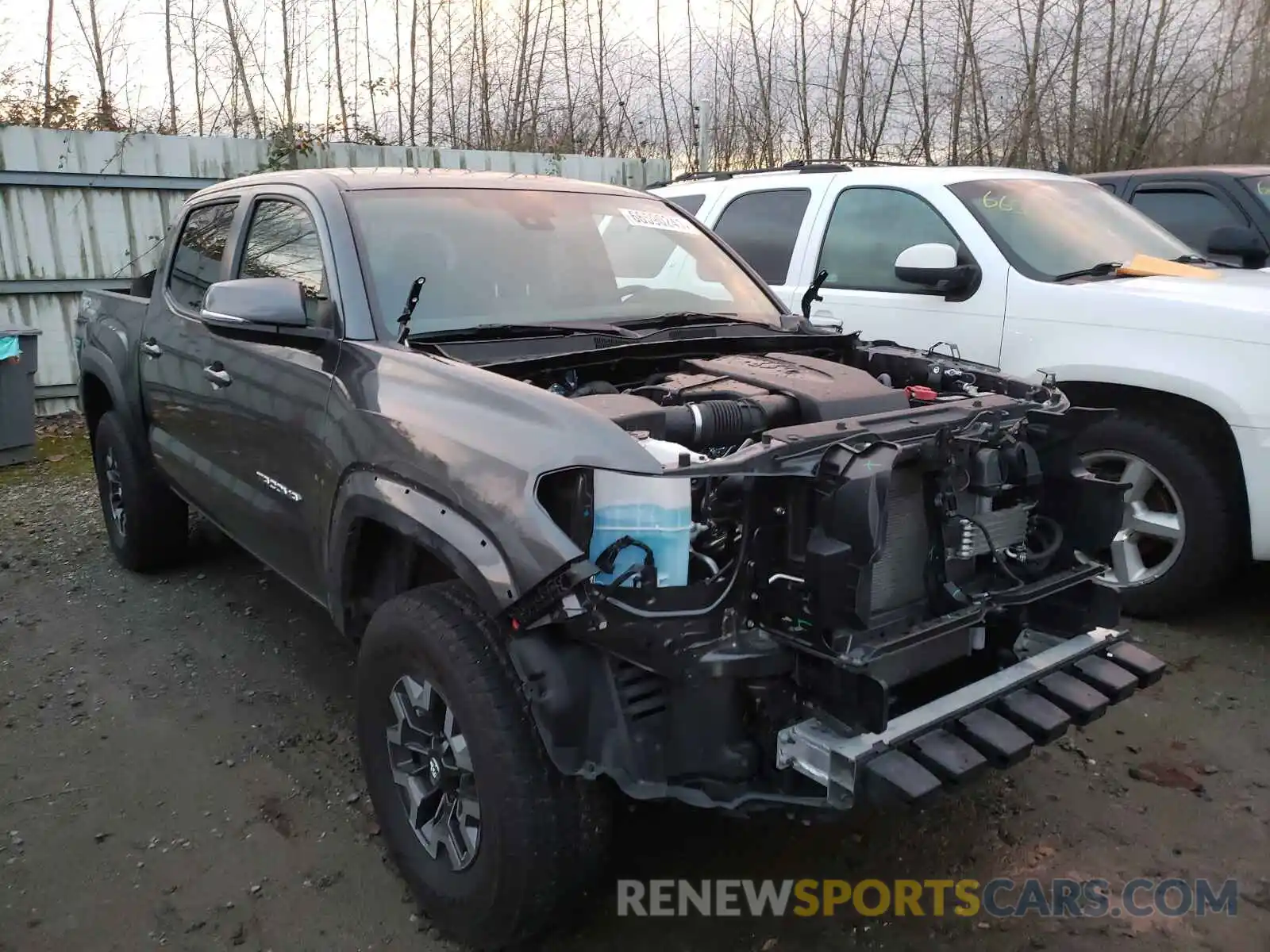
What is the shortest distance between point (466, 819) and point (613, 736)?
0.55 metres

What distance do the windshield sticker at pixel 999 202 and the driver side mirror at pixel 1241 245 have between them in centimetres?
Answer: 162

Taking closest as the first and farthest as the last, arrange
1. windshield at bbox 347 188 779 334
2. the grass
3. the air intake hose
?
the air intake hose, windshield at bbox 347 188 779 334, the grass

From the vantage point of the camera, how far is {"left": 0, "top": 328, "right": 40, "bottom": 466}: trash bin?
281 inches

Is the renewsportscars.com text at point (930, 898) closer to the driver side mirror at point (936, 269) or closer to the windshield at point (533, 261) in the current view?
the windshield at point (533, 261)

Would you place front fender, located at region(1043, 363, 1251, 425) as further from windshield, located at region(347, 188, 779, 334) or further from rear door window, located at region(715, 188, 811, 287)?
rear door window, located at region(715, 188, 811, 287)

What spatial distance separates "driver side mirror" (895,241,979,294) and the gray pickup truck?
3.94 feet

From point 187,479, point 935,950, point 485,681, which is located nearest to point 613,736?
point 485,681

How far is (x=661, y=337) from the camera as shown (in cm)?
317

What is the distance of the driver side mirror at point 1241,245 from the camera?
5.67 meters

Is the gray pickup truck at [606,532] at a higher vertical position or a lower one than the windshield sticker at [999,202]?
lower

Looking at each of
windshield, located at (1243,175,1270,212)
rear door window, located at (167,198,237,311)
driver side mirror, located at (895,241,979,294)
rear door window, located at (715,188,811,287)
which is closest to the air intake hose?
driver side mirror, located at (895,241,979,294)

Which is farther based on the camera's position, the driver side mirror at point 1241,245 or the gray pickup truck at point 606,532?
the driver side mirror at point 1241,245

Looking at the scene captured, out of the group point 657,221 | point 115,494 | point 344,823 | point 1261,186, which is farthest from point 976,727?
point 1261,186

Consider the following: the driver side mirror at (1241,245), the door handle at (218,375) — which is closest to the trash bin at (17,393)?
the door handle at (218,375)
